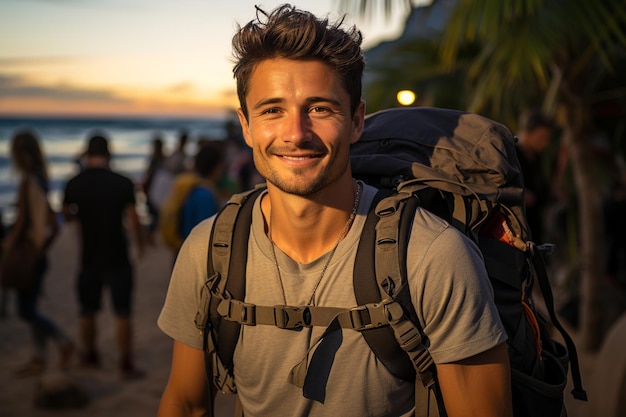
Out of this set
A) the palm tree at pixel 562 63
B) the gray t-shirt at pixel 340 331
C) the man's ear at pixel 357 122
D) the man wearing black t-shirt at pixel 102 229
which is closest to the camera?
the gray t-shirt at pixel 340 331

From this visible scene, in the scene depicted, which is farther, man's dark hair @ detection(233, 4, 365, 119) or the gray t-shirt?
man's dark hair @ detection(233, 4, 365, 119)

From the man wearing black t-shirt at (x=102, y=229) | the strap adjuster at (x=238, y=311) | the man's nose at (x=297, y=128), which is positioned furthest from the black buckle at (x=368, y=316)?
the man wearing black t-shirt at (x=102, y=229)

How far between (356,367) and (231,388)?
16.1 inches

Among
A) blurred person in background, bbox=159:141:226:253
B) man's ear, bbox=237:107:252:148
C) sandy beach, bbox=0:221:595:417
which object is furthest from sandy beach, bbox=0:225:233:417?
man's ear, bbox=237:107:252:148

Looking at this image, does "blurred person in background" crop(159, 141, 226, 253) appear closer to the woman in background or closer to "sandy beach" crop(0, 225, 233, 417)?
the woman in background

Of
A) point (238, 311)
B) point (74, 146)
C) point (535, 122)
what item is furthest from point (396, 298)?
point (74, 146)

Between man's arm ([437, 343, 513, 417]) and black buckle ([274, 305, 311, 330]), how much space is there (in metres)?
0.35

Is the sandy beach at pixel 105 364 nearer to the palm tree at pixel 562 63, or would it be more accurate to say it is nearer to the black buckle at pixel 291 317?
the palm tree at pixel 562 63

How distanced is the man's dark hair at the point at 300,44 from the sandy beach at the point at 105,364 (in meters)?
3.63

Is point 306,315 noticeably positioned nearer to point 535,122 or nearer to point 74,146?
point 535,122

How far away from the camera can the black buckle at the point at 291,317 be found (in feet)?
6.23

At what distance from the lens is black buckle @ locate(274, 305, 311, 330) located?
190 cm

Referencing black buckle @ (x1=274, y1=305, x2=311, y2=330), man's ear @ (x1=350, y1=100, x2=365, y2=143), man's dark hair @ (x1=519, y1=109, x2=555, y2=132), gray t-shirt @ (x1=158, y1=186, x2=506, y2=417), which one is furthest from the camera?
man's dark hair @ (x1=519, y1=109, x2=555, y2=132)

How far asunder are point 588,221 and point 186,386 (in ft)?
15.3
